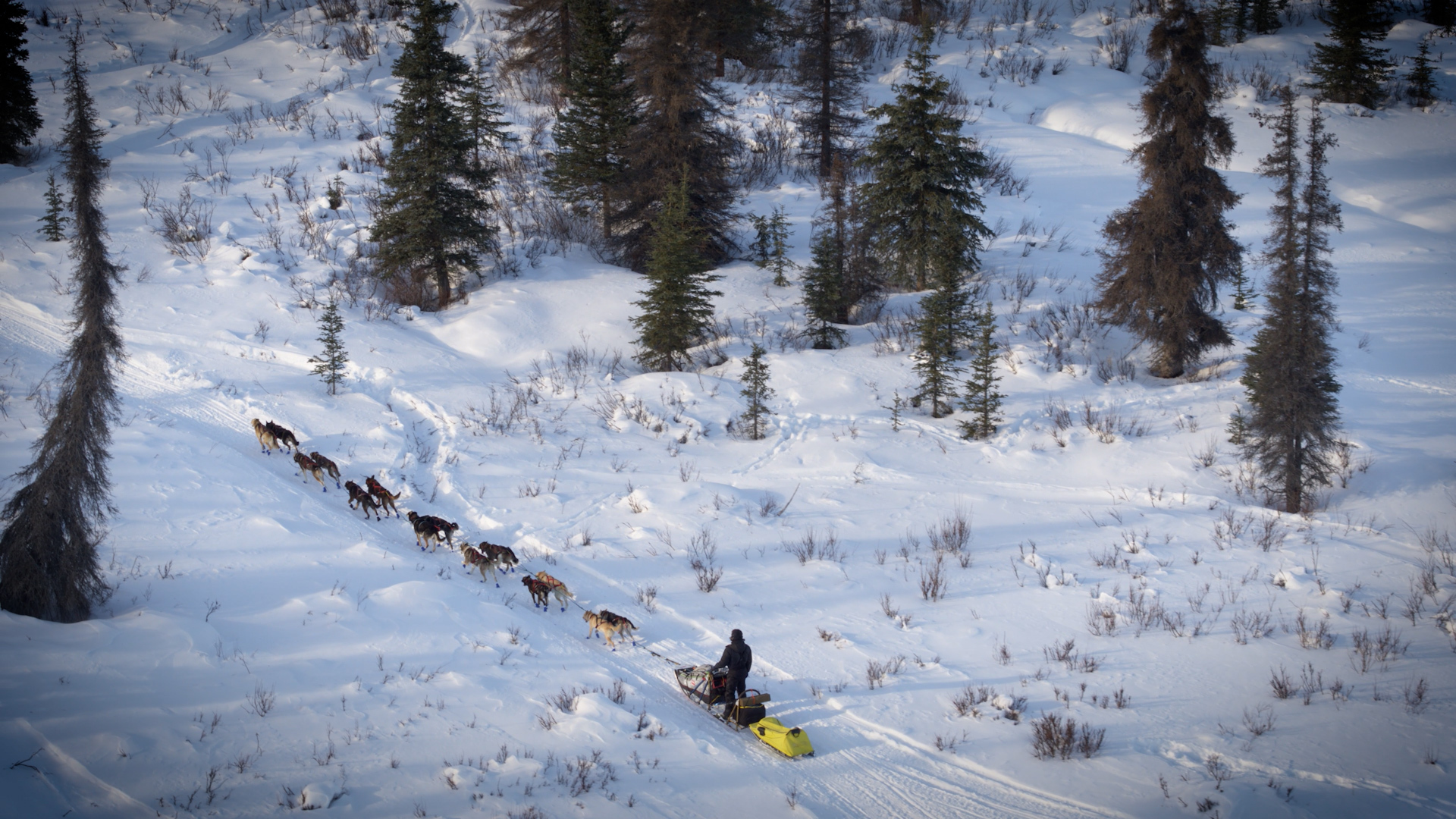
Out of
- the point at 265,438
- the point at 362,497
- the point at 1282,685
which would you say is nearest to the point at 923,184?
the point at 1282,685

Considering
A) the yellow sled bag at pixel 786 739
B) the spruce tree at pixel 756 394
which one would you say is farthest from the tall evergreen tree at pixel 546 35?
the yellow sled bag at pixel 786 739

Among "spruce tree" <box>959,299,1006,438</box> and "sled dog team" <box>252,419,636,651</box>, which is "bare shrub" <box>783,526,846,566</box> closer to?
"sled dog team" <box>252,419,636,651</box>

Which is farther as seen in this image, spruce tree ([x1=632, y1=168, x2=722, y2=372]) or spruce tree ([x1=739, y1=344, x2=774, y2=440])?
spruce tree ([x1=632, y1=168, x2=722, y2=372])

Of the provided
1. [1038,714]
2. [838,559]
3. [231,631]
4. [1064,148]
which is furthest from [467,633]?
[1064,148]

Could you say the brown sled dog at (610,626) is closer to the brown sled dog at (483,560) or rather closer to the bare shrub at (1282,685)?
the brown sled dog at (483,560)

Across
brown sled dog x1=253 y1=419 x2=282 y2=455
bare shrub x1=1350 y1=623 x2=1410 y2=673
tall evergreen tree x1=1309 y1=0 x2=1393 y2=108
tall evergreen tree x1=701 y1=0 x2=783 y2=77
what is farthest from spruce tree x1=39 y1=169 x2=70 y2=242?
tall evergreen tree x1=1309 y1=0 x2=1393 y2=108
